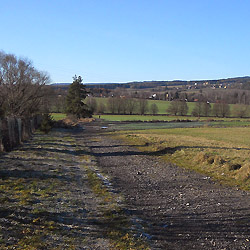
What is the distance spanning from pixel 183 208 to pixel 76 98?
59387 mm

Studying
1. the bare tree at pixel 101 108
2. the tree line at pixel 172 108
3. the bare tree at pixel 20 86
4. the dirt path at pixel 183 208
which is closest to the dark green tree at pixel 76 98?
the bare tree at pixel 20 86

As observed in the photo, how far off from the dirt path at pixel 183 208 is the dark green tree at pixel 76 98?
2117 inches

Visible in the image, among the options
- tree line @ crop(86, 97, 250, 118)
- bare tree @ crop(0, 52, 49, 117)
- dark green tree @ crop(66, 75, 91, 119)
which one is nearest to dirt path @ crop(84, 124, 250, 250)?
bare tree @ crop(0, 52, 49, 117)

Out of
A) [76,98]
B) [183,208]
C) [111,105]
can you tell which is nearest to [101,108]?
[111,105]

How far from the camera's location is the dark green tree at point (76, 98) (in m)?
65.5

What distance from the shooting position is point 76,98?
64938 mm

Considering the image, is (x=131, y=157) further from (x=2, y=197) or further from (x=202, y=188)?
(x=2, y=197)

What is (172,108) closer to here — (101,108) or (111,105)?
(111,105)

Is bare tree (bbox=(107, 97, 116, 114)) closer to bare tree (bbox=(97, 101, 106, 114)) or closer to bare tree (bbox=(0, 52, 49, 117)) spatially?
bare tree (bbox=(97, 101, 106, 114))

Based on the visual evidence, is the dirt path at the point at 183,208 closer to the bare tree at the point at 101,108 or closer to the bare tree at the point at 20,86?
the bare tree at the point at 20,86

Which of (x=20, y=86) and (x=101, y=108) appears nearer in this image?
(x=20, y=86)

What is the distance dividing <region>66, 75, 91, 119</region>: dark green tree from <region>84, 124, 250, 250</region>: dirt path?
176ft

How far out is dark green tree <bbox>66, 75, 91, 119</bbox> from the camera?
6550 centimetres

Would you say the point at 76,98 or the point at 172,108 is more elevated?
the point at 76,98
